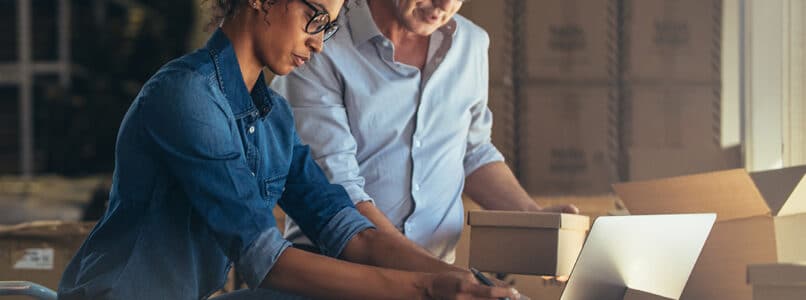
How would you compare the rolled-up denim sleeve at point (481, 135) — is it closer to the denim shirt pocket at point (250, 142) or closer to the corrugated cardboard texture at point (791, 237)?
the corrugated cardboard texture at point (791, 237)

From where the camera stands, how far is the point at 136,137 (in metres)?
1.23

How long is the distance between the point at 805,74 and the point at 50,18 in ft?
11.0

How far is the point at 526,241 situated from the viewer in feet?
5.20

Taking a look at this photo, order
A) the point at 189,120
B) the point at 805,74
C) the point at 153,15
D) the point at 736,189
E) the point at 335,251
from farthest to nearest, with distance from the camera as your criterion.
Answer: the point at 153,15 → the point at 805,74 → the point at 736,189 → the point at 335,251 → the point at 189,120

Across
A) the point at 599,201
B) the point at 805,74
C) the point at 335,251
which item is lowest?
the point at 599,201

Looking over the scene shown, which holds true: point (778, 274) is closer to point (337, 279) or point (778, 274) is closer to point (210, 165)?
point (337, 279)

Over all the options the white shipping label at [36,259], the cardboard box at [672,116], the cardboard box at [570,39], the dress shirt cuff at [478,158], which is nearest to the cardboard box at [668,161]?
the cardboard box at [672,116]

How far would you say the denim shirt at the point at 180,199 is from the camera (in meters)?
1.21

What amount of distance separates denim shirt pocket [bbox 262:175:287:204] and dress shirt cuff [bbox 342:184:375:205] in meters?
0.28

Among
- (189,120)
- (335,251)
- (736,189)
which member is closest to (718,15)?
(736,189)

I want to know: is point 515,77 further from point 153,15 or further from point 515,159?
point 153,15

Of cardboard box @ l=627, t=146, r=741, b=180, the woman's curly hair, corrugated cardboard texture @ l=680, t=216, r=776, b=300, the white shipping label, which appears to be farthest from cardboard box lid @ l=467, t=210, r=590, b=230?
the white shipping label

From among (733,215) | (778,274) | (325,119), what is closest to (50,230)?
(325,119)

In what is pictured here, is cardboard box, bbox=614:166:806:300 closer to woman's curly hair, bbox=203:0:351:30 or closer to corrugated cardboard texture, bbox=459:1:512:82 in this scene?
woman's curly hair, bbox=203:0:351:30
